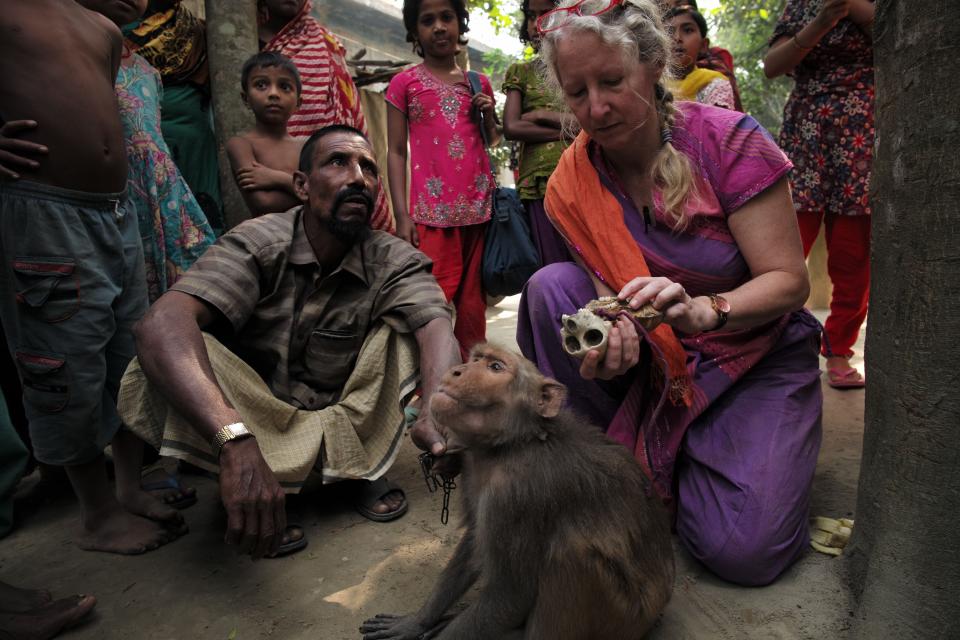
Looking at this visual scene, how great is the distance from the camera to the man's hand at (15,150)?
88.0 inches

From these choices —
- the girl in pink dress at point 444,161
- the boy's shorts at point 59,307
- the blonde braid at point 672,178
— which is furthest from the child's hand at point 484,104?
the boy's shorts at point 59,307

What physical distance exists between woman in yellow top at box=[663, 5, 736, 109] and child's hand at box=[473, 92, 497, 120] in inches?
45.5

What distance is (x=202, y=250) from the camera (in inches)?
132

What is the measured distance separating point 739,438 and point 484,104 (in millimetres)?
2592

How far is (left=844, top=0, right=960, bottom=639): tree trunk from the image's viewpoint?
1.62m

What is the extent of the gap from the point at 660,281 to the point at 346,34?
563 inches

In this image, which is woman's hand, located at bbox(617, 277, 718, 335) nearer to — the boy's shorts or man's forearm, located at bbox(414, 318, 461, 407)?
man's forearm, located at bbox(414, 318, 461, 407)

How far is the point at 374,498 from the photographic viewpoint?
2779 millimetres

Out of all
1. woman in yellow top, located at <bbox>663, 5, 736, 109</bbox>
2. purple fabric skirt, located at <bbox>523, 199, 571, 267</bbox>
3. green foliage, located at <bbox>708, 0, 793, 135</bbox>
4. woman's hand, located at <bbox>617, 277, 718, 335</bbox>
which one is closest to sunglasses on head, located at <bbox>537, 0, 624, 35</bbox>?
woman's hand, located at <bbox>617, 277, 718, 335</bbox>

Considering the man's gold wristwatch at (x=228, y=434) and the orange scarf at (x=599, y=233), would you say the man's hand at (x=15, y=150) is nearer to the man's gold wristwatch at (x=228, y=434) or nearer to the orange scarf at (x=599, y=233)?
the man's gold wristwatch at (x=228, y=434)

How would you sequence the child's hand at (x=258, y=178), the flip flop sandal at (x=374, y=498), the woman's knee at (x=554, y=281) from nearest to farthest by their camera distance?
the woman's knee at (x=554, y=281) → the flip flop sandal at (x=374, y=498) → the child's hand at (x=258, y=178)

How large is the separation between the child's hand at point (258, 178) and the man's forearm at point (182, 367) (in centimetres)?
136

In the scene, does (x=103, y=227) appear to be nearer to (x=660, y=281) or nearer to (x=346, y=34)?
(x=660, y=281)

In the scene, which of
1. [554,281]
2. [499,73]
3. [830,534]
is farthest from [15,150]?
[499,73]
